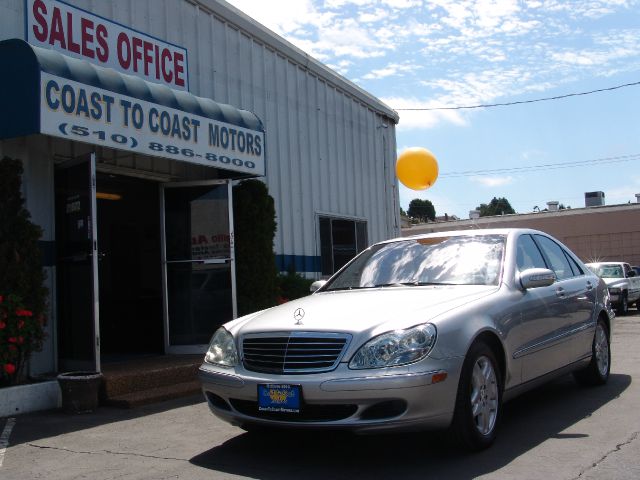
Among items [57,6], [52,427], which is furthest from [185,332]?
[57,6]

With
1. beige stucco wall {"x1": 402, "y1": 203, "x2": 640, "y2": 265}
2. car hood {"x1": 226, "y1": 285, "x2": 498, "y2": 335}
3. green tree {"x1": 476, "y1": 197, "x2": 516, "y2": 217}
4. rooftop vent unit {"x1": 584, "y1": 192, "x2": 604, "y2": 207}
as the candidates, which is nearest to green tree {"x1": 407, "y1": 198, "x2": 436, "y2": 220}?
green tree {"x1": 476, "y1": 197, "x2": 516, "y2": 217}

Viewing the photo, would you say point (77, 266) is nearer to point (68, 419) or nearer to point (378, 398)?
point (68, 419)

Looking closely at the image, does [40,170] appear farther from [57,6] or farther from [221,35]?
[221,35]

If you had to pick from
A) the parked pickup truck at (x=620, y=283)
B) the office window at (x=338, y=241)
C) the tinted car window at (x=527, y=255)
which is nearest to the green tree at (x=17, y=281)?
the tinted car window at (x=527, y=255)

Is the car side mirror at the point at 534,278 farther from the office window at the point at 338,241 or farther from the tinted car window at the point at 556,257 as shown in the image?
the office window at the point at 338,241

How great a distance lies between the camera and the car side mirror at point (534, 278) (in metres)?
5.52

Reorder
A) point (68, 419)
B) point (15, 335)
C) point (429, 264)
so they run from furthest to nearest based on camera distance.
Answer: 1. point (15, 335)
2. point (68, 419)
3. point (429, 264)

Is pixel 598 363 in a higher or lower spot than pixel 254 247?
lower

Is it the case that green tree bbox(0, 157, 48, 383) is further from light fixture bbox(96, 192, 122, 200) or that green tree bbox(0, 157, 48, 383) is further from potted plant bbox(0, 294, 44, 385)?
light fixture bbox(96, 192, 122, 200)

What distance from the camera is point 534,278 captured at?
5527mm

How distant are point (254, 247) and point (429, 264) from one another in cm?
455

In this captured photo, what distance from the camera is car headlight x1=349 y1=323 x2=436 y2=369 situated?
4.44 metres

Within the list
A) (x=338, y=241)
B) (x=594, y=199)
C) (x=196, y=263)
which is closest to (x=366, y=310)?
(x=196, y=263)

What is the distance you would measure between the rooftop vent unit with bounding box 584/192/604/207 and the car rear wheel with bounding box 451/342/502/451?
44.0 meters
